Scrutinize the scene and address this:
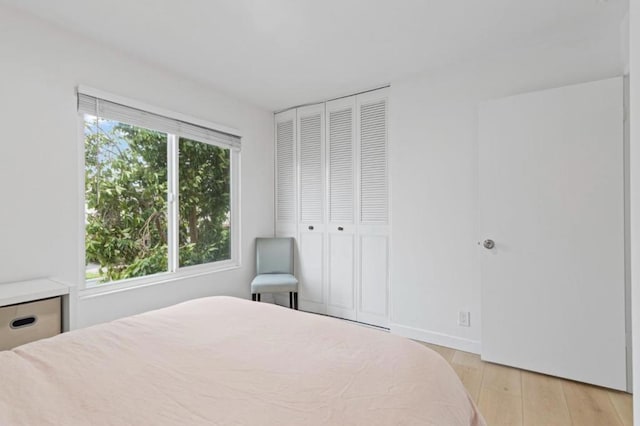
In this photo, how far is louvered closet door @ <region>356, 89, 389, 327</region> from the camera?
10.3 ft

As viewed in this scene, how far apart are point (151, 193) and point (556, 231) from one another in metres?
3.13

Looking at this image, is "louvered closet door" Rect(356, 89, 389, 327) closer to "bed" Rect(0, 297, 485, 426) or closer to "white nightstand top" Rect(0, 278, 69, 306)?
"bed" Rect(0, 297, 485, 426)

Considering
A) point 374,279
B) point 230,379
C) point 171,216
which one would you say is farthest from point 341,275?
point 230,379

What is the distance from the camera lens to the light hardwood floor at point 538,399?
178cm

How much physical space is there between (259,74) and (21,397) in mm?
2639

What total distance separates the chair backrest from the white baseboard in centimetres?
130

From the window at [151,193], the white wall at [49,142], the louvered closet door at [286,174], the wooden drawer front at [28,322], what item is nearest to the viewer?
the wooden drawer front at [28,322]

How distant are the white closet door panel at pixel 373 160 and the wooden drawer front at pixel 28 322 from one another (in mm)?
2483

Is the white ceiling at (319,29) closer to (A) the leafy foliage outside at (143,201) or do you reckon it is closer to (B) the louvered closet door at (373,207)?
(B) the louvered closet door at (373,207)

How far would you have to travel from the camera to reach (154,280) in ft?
8.96

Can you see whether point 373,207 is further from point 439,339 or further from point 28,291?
point 28,291

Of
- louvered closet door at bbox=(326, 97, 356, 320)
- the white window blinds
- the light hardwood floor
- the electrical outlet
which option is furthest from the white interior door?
the white window blinds

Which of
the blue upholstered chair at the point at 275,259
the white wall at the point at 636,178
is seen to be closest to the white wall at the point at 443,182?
the blue upholstered chair at the point at 275,259

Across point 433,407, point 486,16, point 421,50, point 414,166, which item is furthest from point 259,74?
point 433,407
